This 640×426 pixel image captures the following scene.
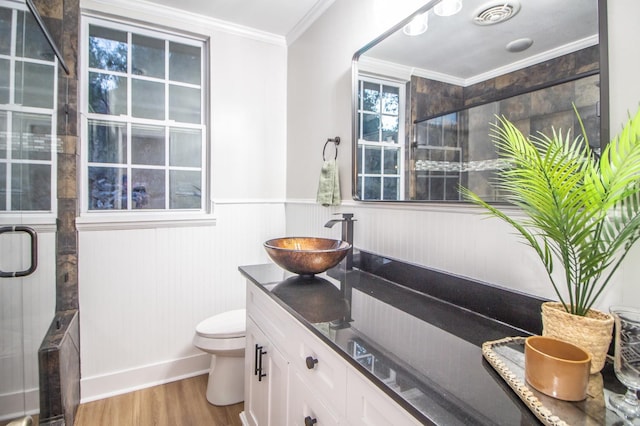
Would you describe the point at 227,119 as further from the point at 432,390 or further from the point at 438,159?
the point at 432,390

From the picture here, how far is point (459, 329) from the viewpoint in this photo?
1.02m

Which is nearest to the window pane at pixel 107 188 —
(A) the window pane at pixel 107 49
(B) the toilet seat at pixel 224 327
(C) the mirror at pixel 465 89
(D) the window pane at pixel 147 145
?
(D) the window pane at pixel 147 145

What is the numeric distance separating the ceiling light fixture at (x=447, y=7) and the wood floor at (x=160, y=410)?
2278 millimetres

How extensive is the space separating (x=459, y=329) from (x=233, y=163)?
2.04 m

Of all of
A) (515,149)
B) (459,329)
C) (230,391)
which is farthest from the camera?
(230,391)

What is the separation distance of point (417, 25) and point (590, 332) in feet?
4.26

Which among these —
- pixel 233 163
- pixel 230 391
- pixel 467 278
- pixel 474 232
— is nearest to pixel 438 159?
pixel 474 232

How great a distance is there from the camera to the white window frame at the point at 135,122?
7.22 ft

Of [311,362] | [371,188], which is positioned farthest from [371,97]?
[311,362]

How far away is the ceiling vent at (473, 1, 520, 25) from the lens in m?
1.09

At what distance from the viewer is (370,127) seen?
1.79m

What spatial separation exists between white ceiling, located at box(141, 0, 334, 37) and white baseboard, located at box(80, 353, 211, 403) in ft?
8.01

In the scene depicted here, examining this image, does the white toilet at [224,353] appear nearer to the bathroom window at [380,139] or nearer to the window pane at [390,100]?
the bathroom window at [380,139]

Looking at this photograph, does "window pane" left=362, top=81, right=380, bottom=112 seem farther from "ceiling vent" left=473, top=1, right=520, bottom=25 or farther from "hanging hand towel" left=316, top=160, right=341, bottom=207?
"ceiling vent" left=473, top=1, right=520, bottom=25
